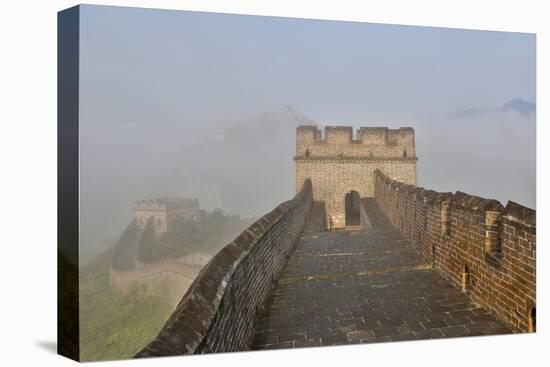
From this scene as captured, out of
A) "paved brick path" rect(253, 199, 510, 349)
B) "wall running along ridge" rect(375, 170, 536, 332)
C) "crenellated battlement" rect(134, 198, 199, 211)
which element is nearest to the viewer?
"wall running along ridge" rect(375, 170, 536, 332)

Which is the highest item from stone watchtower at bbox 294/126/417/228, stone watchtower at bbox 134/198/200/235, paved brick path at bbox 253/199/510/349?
stone watchtower at bbox 294/126/417/228

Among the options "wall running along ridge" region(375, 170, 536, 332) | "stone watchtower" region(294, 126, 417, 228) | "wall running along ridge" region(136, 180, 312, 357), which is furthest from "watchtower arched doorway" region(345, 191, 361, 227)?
"wall running along ridge" region(136, 180, 312, 357)

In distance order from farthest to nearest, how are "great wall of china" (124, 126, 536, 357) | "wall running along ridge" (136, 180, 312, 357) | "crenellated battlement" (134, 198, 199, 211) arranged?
"crenellated battlement" (134, 198, 199, 211) < "great wall of china" (124, 126, 536, 357) < "wall running along ridge" (136, 180, 312, 357)

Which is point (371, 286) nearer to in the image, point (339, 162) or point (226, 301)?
point (226, 301)

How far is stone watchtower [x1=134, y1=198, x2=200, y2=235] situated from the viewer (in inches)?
332

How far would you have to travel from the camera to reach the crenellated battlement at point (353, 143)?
18344 millimetres

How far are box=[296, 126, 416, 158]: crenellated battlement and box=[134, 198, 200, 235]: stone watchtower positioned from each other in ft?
28.6

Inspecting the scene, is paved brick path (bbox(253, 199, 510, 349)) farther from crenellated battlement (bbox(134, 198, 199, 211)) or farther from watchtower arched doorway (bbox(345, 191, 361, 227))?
watchtower arched doorway (bbox(345, 191, 361, 227))

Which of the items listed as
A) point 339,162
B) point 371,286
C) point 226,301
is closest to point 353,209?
point 339,162

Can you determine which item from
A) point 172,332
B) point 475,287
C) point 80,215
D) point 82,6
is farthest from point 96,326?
point 475,287

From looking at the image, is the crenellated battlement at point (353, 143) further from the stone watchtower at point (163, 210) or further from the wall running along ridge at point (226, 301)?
the wall running along ridge at point (226, 301)

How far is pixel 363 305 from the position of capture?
15.8ft

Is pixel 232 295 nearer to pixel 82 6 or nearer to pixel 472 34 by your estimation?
pixel 82 6

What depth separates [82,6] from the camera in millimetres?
4191
